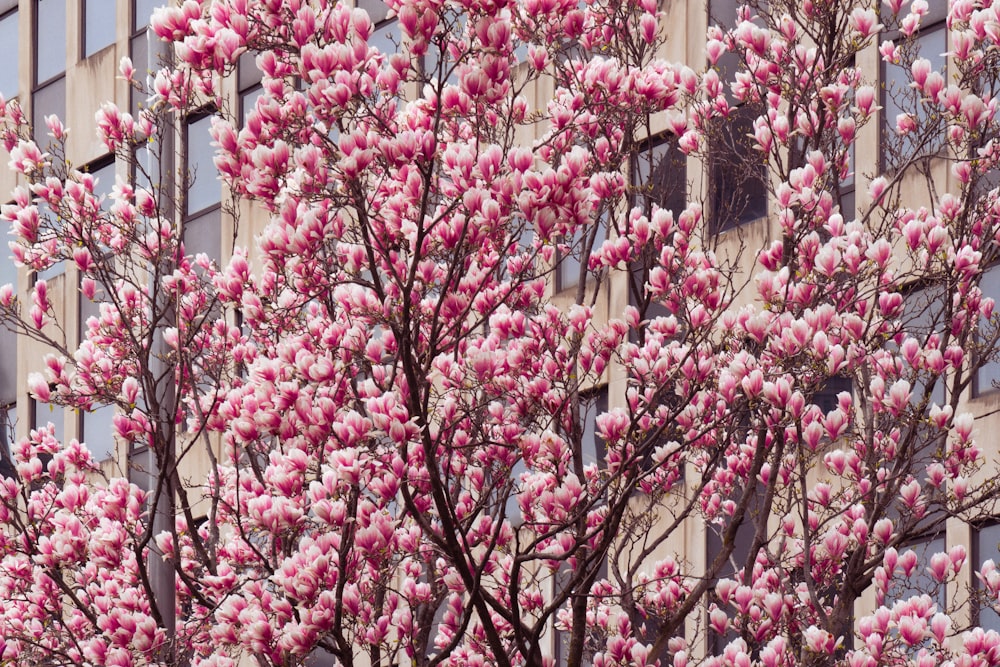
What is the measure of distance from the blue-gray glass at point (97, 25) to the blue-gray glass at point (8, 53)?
2.20 m

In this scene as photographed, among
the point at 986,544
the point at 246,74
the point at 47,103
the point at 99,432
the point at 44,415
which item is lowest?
the point at 986,544

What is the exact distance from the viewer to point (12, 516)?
38.1 ft

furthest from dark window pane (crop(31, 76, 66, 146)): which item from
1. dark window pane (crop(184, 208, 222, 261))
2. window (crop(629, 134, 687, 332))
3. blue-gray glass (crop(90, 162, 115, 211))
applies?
window (crop(629, 134, 687, 332))

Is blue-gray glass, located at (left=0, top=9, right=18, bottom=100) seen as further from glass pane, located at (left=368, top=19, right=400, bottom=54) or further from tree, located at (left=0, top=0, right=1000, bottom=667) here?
tree, located at (left=0, top=0, right=1000, bottom=667)

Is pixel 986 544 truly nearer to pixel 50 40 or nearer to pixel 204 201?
pixel 204 201

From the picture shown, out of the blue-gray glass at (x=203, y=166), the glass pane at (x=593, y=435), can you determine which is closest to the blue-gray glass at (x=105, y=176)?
the blue-gray glass at (x=203, y=166)

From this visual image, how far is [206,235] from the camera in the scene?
26.0 meters

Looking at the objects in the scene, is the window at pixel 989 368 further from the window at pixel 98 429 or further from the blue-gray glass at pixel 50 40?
the blue-gray glass at pixel 50 40

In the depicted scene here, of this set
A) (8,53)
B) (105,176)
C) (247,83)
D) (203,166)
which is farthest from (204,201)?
(8,53)

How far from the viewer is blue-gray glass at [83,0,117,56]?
28188mm

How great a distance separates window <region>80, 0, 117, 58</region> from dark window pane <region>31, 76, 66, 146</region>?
797 mm

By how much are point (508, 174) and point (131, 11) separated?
2036 cm

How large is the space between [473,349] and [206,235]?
17.4 m

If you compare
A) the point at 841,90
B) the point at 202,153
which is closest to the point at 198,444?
the point at 202,153
